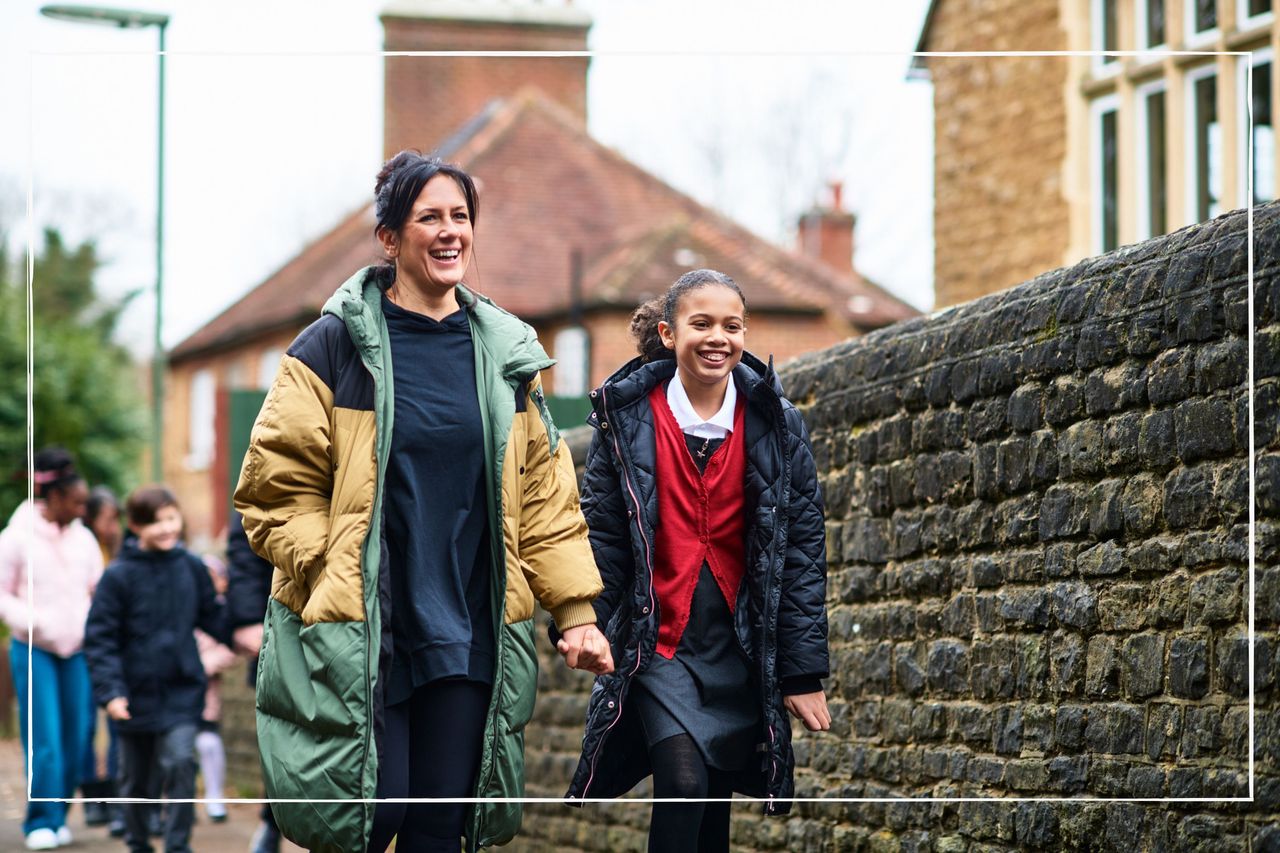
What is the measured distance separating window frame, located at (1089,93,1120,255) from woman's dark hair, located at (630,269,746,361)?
848cm

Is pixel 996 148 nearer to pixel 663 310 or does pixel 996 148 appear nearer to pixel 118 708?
pixel 118 708

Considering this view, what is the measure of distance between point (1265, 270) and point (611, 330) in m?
21.3

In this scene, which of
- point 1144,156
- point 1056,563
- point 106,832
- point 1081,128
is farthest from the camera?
point 1081,128

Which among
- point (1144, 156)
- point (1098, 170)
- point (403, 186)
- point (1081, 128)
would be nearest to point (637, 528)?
point (403, 186)

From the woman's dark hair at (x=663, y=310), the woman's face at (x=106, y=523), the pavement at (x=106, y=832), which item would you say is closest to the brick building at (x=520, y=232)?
the pavement at (x=106, y=832)

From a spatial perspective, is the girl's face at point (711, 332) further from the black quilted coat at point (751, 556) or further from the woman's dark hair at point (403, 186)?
the woman's dark hair at point (403, 186)

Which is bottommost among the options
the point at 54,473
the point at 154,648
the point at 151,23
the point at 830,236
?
the point at 154,648

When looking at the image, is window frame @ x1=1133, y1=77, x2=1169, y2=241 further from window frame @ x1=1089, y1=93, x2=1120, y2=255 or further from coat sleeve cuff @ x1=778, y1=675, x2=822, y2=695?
coat sleeve cuff @ x1=778, y1=675, x2=822, y2=695

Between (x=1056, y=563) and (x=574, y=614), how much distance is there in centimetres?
198

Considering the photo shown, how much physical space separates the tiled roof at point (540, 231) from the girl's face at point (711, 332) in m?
21.3

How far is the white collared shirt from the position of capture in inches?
209

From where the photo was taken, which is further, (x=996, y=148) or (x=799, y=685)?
(x=996, y=148)

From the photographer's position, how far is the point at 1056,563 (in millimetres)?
6250

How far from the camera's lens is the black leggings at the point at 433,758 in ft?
15.8
